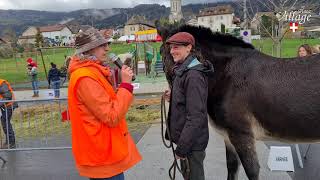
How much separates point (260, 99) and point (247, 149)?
50 cm

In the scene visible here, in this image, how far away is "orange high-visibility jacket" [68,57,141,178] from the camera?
2512 mm

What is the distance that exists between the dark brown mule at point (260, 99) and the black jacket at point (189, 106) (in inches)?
15.9

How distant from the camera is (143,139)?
735 centimetres

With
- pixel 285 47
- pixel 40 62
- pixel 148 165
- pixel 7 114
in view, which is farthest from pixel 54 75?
pixel 285 47

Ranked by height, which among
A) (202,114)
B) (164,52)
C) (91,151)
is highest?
(164,52)

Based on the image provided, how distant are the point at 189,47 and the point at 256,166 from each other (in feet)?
4.53

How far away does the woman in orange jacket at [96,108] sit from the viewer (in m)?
2.52

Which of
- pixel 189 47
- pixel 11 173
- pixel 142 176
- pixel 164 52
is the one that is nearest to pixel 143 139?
pixel 142 176

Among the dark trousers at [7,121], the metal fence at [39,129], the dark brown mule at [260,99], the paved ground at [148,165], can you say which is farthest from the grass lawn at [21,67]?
the dark brown mule at [260,99]

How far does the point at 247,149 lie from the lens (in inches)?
135

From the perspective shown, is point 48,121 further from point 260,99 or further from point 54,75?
point 54,75

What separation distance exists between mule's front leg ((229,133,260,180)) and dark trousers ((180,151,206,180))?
0.45 metres

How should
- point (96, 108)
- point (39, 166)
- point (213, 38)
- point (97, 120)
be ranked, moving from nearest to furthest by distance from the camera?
point (96, 108) → point (97, 120) → point (213, 38) → point (39, 166)

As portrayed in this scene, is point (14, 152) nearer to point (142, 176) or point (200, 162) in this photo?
point (142, 176)
